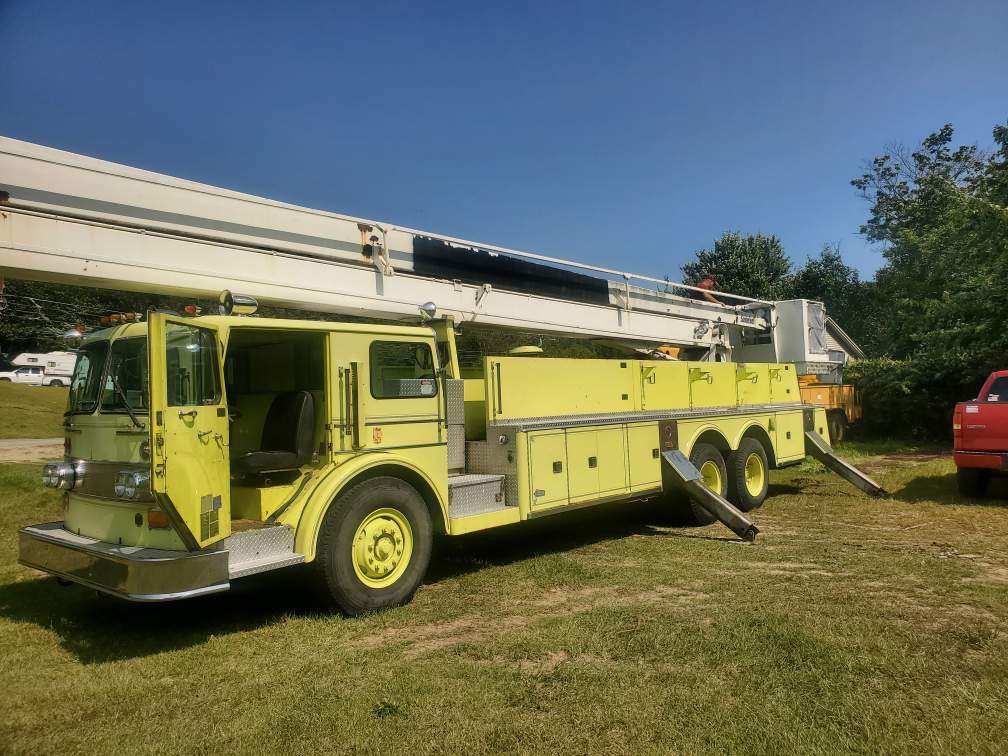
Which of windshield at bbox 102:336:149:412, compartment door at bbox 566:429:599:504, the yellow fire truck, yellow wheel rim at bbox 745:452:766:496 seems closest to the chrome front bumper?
the yellow fire truck

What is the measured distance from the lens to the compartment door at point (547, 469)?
7312 millimetres

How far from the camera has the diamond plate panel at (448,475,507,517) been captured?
678 centimetres

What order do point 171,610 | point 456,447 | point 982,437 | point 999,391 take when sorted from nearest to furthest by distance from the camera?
point 171,610, point 456,447, point 982,437, point 999,391

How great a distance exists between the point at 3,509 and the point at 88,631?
5.69 metres

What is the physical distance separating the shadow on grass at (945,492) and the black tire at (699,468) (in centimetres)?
328

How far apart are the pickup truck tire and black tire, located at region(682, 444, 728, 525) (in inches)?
483

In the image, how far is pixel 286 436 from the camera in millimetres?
5945

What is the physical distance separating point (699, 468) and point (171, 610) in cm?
647

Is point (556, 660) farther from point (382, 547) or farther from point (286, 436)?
point (286, 436)

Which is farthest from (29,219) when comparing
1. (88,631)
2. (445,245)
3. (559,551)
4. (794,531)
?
(794,531)

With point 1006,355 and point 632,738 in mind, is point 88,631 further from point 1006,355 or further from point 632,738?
point 1006,355

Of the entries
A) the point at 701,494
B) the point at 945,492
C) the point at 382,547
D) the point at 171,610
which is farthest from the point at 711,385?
the point at 171,610

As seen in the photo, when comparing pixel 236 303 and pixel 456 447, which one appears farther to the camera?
pixel 456 447

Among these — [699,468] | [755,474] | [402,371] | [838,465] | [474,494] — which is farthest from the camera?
[838,465]
